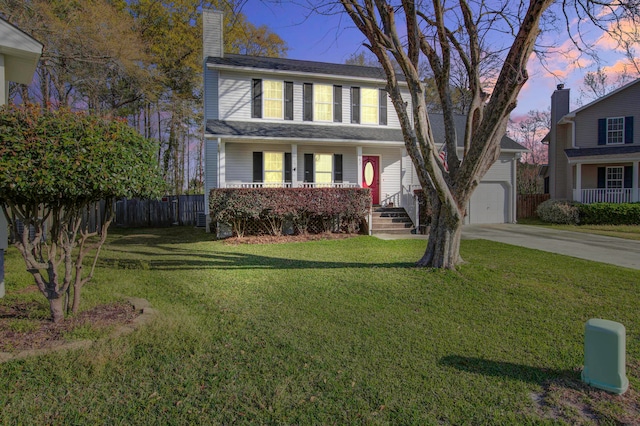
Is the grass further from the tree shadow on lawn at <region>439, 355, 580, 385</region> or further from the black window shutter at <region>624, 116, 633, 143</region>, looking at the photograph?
the tree shadow on lawn at <region>439, 355, 580, 385</region>

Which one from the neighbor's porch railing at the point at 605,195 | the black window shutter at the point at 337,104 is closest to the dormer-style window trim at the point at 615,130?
the neighbor's porch railing at the point at 605,195

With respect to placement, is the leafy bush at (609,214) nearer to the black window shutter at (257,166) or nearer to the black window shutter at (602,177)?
the black window shutter at (602,177)

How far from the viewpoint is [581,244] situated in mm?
10867

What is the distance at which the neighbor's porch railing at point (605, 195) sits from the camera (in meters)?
18.3

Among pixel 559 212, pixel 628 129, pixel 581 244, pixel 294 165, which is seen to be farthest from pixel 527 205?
pixel 294 165

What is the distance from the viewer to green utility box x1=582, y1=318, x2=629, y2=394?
3074 millimetres

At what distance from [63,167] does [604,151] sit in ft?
72.6

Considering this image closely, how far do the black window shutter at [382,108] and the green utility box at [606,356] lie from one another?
14121 millimetres

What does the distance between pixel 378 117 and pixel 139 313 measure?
45.1ft

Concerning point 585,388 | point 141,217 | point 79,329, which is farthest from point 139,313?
point 141,217

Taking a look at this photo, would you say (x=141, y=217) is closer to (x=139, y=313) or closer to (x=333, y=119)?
(x=333, y=119)

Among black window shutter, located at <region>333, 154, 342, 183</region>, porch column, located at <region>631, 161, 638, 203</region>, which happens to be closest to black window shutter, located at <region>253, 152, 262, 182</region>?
black window shutter, located at <region>333, 154, 342, 183</region>

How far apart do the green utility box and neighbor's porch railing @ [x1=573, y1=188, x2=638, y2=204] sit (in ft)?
61.4

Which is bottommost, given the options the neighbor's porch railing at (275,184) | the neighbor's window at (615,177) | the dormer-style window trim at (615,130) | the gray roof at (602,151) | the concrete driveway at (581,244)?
the concrete driveway at (581,244)
